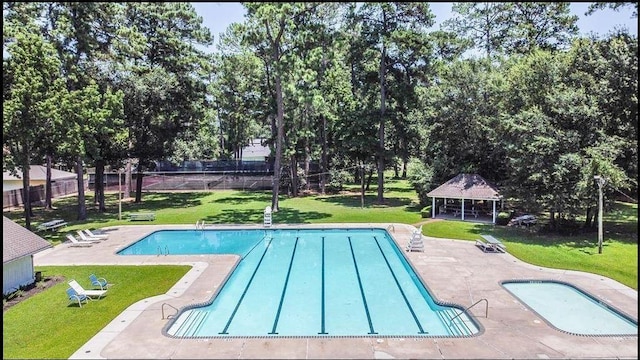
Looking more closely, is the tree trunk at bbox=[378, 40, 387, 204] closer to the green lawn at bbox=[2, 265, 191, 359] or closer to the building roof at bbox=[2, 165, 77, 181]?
the green lawn at bbox=[2, 265, 191, 359]

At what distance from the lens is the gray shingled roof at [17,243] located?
523 inches

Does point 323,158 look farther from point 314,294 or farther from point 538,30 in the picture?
point 314,294

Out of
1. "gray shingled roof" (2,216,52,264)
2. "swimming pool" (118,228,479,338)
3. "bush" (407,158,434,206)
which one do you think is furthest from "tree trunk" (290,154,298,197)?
"gray shingled roof" (2,216,52,264)

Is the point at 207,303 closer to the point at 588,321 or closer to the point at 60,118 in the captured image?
the point at 588,321

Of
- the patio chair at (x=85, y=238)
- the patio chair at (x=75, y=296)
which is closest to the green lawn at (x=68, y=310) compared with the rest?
the patio chair at (x=75, y=296)

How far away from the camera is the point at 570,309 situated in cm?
1264

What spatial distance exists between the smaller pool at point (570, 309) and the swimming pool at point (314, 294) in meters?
2.36

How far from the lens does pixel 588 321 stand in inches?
463

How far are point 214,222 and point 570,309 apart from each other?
1858cm

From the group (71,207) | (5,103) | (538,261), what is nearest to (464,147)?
(538,261)

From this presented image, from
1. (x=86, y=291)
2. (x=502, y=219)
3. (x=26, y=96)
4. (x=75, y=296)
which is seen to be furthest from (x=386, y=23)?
(x=75, y=296)

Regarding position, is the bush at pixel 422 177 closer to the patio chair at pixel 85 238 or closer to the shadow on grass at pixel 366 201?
the shadow on grass at pixel 366 201

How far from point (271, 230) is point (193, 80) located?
1420 cm

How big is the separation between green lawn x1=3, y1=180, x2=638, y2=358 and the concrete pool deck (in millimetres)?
652
